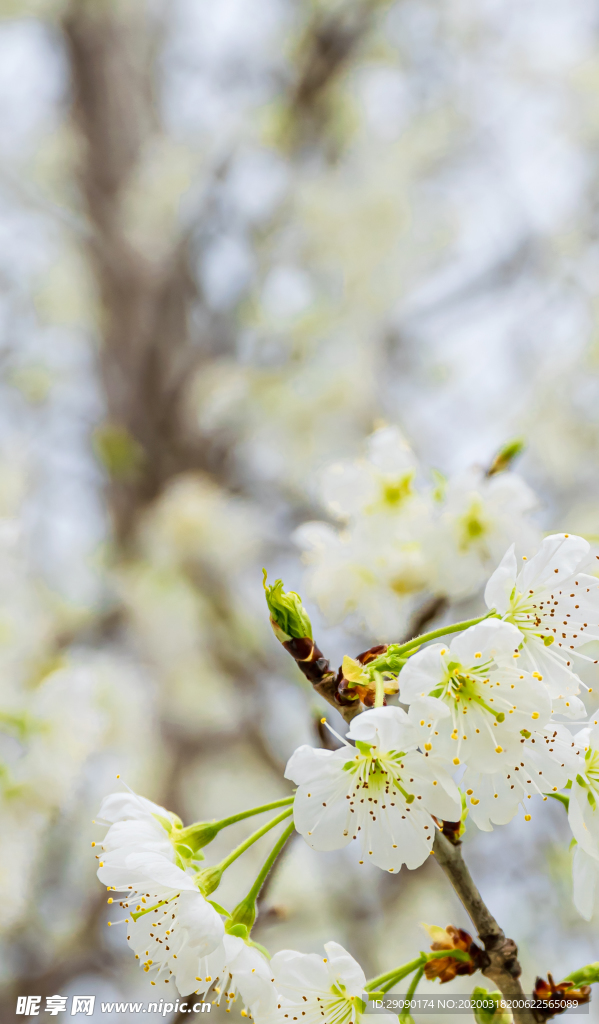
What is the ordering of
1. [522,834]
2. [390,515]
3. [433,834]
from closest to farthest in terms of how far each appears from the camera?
[433,834] < [390,515] < [522,834]

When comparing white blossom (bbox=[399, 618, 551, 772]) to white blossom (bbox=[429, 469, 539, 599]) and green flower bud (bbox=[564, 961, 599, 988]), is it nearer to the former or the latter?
green flower bud (bbox=[564, 961, 599, 988])

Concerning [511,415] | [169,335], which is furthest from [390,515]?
[169,335]

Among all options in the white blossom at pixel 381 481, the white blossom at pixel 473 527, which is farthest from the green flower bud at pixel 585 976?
the white blossom at pixel 381 481

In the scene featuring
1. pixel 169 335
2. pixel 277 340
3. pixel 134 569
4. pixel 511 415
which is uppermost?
pixel 169 335

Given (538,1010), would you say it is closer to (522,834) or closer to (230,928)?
(230,928)

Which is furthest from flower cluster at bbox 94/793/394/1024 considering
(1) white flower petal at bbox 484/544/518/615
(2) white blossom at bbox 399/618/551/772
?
(1) white flower petal at bbox 484/544/518/615

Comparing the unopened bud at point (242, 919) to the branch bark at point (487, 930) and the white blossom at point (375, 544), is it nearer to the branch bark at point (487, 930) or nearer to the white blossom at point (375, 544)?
the branch bark at point (487, 930)

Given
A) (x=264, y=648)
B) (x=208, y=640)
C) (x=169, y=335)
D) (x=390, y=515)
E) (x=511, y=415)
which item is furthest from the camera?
(x=169, y=335)
